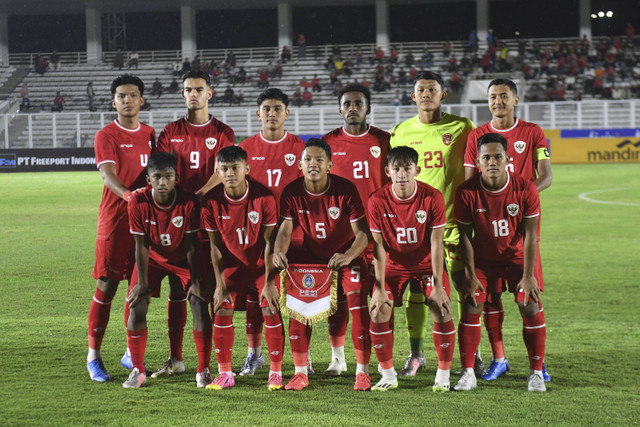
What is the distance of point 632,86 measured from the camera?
3566cm

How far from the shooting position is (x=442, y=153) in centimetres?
584

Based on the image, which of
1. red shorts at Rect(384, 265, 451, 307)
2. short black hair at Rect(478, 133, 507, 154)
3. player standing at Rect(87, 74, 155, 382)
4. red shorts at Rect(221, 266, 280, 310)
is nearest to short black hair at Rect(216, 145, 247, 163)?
red shorts at Rect(221, 266, 280, 310)

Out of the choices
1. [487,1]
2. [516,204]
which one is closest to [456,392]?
[516,204]

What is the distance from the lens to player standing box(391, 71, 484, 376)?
18.9 feet

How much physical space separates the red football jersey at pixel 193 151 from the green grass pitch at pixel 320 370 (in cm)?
136

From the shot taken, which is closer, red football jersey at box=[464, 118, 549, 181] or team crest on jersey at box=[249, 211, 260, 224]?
team crest on jersey at box=[249, 211, 260, 224]

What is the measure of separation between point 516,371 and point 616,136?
26.2 m

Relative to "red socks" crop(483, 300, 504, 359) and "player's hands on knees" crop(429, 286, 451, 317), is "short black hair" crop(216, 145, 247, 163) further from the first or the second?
"red socks" crop(483, 300, 504, 359)

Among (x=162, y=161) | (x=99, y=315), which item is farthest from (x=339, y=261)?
(x=99, y=315)

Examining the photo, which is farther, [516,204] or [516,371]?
[516,371]

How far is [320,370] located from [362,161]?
60.5 inches

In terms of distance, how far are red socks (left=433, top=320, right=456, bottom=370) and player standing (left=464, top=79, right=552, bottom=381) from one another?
0.50 metres

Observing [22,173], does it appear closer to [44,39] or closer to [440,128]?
[44,39]

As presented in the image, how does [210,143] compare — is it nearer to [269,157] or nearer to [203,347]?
[269,157]
